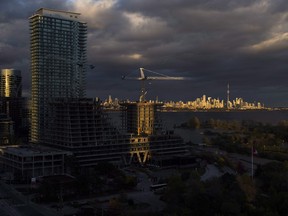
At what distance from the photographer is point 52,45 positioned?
76375 millimetres

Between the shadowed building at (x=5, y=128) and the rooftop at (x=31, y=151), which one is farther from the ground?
the shadowed building at (x=5, y=128)

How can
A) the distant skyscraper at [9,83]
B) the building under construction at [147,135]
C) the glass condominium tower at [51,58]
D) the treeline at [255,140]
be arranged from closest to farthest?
the building under construction at [147,135] < the treeline at [255,140] < the glass condominium tower at [51,58] < the distant skyscraper at [9,83]

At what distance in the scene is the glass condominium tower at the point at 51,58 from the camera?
75000mm

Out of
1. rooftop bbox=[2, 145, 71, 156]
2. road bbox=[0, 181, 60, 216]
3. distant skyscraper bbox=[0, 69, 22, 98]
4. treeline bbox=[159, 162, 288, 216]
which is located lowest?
road bbox=[0, 181, 60, 216]

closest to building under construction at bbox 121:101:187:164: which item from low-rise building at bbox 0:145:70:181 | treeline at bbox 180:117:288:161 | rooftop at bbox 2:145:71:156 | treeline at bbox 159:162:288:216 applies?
low-rise building at bbox 0:145:70:181

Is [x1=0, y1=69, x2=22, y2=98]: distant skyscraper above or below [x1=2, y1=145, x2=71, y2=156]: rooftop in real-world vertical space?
above

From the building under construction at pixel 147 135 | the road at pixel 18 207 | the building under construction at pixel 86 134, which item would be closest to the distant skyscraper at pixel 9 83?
the building under construction at pixel 147 135

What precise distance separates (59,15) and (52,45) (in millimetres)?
5589

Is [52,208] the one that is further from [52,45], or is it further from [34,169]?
[52,45]

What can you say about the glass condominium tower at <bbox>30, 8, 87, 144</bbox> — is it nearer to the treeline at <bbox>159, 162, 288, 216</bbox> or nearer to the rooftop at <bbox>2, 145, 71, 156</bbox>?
the rooftop at <bbox>2, 145, 71, 156</bbox>

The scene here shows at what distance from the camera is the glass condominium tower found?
75000mm

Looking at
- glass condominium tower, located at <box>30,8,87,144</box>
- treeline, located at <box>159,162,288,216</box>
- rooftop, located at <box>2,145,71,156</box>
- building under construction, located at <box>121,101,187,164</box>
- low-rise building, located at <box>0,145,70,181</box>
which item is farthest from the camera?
glass condominium tower, located at <box>30,8,87,144</box>

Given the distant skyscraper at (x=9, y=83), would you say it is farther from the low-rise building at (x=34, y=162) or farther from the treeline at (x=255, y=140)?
the low-rise building at (x=34, y=162)

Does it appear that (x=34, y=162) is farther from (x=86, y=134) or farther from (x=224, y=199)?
(x=224, y=199)
